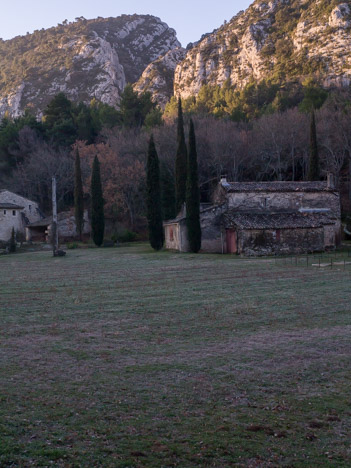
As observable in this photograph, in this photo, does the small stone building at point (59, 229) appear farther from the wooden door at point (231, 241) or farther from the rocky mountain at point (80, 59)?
the rocky mountain at point (80, 59)

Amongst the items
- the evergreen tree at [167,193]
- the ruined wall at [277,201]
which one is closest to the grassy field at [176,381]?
the ruined wall at [277,201]

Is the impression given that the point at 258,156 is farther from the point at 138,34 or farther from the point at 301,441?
the point at 138,34

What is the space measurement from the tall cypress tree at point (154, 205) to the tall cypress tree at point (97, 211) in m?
7.42

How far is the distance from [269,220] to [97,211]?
19.2 metres

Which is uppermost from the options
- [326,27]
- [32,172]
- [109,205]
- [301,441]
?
[326,27]

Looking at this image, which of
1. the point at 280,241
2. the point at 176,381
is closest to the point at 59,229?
the point at 280,241

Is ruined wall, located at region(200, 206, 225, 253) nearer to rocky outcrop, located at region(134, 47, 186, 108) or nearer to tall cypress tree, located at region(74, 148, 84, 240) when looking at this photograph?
tall cypress tree, located at region(74, 148, 84, 240)

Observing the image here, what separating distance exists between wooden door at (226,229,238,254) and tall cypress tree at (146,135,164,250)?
6912 mm

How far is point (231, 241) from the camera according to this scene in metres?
36.3

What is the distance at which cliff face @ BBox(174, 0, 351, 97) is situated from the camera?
82875mm

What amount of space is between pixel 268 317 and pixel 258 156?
4390 centimetres

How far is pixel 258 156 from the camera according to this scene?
177ft

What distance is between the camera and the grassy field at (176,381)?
506 centimetres

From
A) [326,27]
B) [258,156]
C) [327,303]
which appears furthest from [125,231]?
[326,27]
